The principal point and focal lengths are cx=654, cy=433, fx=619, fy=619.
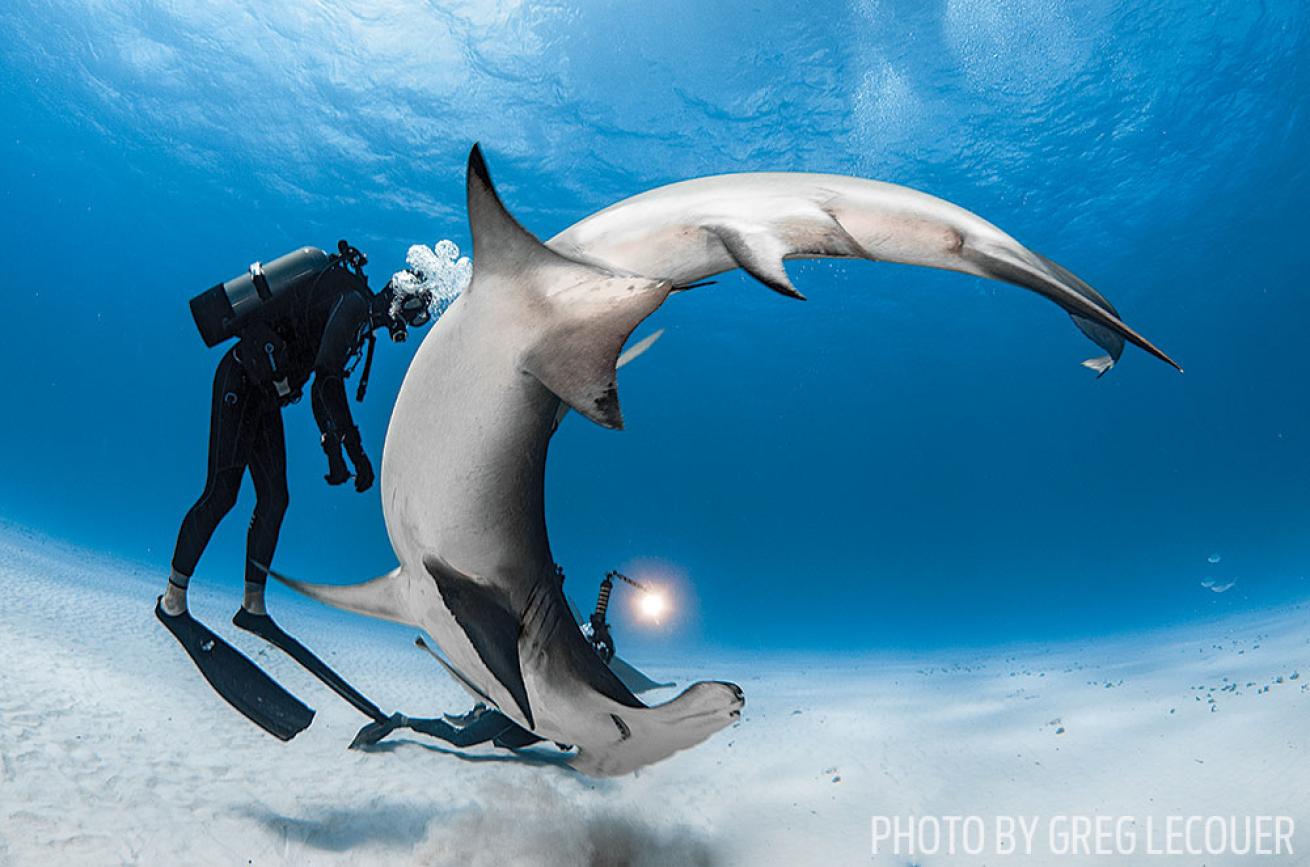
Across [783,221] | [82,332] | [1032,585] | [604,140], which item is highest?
[82,332]

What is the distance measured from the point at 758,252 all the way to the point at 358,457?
2600 millimetres

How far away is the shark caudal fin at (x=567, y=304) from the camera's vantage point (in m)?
1.46

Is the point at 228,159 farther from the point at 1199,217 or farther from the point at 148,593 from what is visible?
the point at 1199,217

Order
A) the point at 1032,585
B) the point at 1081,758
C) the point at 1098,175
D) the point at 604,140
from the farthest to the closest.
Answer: the point at 1032,585, the point at 1098,175, the point at 604,140, the point at 1081,758

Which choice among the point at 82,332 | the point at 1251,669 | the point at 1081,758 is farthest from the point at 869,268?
the point at 82,332

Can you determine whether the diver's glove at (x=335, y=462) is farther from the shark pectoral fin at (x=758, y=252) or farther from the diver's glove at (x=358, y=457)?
the shark pectoral fin at (x=758, y=252)

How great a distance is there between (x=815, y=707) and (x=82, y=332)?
87.4m

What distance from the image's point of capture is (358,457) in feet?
10.7

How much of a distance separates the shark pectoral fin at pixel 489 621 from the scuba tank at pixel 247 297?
2617mm

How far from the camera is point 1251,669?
27.0 feet

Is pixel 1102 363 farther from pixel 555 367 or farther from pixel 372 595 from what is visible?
pixel 372 595

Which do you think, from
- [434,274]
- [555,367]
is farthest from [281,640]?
[555,367]

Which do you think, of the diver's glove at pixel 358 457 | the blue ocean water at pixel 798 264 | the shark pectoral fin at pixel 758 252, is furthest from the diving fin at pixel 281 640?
the blue ocean water at pixel 798 264

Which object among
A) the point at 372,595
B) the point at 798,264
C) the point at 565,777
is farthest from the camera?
the point at 798,264
